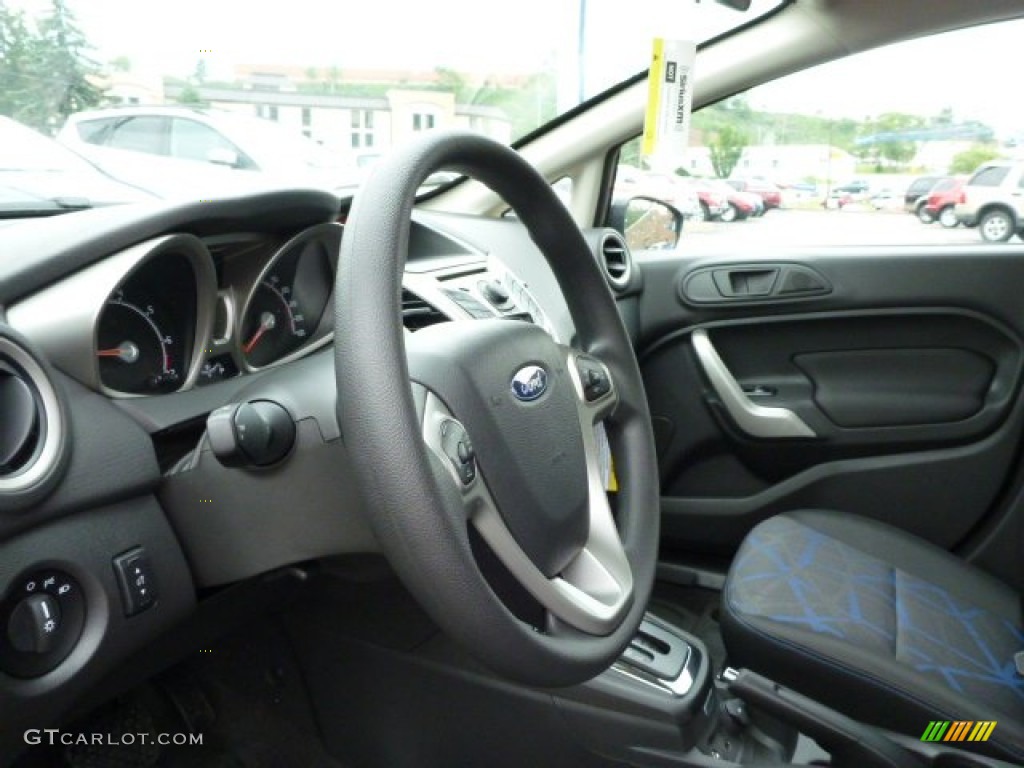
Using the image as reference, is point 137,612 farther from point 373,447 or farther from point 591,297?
point 591,297

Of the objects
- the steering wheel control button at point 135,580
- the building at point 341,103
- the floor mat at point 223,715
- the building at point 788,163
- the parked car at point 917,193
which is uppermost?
the building at point 341,103

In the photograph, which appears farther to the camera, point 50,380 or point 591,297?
point 591,297

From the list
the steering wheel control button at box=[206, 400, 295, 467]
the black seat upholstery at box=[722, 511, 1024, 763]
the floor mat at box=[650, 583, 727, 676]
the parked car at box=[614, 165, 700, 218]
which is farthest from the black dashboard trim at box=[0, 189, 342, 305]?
the floor mat at box=[650, 583, 727, 676]

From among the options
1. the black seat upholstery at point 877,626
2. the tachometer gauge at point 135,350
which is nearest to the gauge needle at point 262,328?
the tachometer gauge at point 135,350

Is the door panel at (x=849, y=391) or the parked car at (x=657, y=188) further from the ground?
the parked car at (x=657, y=188)

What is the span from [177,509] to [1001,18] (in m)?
1.70

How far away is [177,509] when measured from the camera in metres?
1.10

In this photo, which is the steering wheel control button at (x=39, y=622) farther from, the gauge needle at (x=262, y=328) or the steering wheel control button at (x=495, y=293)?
the steering wheel control button at (x=495, y=293)

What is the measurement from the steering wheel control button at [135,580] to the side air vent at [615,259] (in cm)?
124

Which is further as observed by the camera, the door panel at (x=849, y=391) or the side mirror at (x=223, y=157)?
the door panel at (x=849, y=391)

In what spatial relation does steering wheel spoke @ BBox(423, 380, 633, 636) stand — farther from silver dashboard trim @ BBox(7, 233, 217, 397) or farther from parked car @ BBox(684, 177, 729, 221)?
parked car @ BBox(684, 177, 729, 221)

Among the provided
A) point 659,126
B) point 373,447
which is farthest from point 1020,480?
point 373,447

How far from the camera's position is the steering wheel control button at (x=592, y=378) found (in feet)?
3.74

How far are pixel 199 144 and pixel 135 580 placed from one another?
2.66 ft
